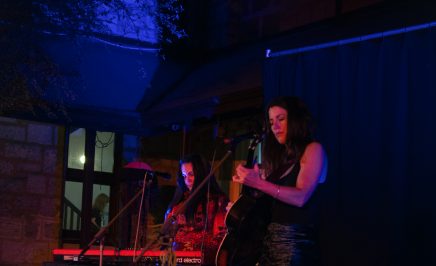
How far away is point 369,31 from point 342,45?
0.26 meters

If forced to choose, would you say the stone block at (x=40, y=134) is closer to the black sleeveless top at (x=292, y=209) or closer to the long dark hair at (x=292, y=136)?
the long dark hair at (x=292, y=136)

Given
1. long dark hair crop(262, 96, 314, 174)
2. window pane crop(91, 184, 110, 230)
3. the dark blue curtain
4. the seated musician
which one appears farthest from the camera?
window pane crop(91, 184, 110, 230)

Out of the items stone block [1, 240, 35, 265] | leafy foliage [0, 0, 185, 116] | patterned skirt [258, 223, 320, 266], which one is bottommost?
stone block [1, 240, 35, 265]

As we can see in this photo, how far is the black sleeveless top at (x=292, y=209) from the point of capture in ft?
13.6

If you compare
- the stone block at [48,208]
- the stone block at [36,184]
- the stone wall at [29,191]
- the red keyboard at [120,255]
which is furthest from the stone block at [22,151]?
the red keyboard at [120,255]

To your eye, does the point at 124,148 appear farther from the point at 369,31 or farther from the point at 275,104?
the point at 275,104

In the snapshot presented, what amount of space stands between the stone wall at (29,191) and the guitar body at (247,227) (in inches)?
210

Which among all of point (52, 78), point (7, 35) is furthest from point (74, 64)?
point (7, 35)

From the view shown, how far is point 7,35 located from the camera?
7762 mm

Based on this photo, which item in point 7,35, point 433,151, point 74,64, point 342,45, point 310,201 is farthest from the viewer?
point 74,64

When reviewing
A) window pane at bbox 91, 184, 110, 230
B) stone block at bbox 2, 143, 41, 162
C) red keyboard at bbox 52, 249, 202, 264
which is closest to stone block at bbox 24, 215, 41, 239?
stone block at bbox 2, 143, 41, 162

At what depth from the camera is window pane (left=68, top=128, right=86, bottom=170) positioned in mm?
9984

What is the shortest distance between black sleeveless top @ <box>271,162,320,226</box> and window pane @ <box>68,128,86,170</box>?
615cm

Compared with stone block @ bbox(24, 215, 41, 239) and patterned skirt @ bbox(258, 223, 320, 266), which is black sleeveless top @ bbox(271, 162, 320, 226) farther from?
stone block @ bbox(24, 215, 41, 239)
